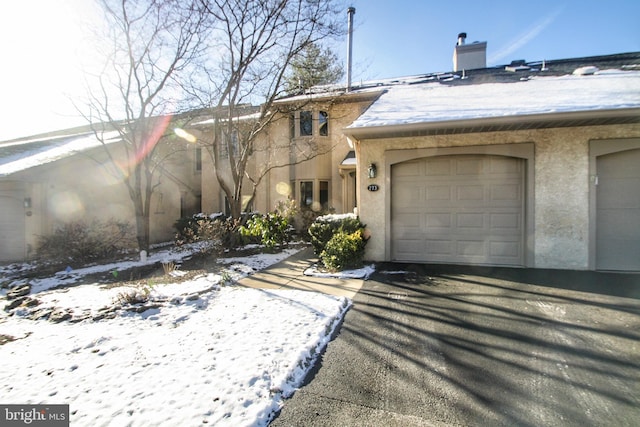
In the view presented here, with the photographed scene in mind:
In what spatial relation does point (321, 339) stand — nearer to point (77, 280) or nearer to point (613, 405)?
point (613, 405)

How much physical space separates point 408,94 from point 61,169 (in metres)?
12.3

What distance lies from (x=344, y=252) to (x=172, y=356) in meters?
4.16

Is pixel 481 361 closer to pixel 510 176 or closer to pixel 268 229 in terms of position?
pixel 510 176

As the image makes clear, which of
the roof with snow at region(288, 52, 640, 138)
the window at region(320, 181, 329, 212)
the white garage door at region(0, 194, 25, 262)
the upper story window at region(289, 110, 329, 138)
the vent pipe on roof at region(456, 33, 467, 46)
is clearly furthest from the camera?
the vent pipe on roof at region(456, 33, 467, 46)

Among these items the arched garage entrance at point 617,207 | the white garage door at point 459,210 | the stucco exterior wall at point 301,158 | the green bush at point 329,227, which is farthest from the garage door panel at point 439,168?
the stucco exterior wall at point 301,158

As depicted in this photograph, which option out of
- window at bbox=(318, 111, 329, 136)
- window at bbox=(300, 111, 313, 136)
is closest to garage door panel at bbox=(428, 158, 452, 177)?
window at bbox=(318, 111, 329, 136)

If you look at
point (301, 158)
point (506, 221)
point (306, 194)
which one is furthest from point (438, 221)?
point (301, 158)

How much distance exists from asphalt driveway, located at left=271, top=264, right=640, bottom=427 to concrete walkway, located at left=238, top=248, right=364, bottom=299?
478 millimetres

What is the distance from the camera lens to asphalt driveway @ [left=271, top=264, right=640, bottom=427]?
2.37 m

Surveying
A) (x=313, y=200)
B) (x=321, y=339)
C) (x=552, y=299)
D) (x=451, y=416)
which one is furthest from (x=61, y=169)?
(x=552, y=299)

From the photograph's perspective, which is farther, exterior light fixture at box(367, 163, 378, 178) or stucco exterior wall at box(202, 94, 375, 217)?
stucco exterior wall at box(202, 94, 375, 217)

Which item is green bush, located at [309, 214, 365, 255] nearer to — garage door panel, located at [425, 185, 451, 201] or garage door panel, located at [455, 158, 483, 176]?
garage door panel, located at [425, 185, 451, 201]

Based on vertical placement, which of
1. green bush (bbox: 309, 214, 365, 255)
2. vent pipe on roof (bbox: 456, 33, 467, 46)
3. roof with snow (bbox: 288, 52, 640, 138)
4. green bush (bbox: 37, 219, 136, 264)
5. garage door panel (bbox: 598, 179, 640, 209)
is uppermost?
vent pipe on roof (bbox: 456, 33, 467, 46)

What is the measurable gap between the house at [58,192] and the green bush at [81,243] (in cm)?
72
